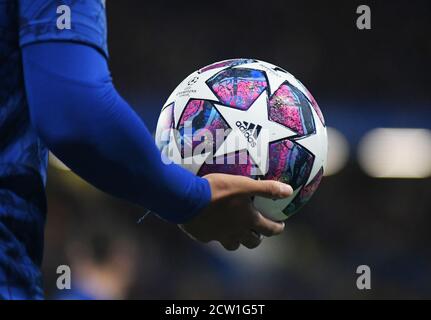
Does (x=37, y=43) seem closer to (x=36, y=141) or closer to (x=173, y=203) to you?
(x=36, y=141)

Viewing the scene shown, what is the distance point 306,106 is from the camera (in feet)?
8.89

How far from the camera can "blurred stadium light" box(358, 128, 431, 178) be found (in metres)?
9.75

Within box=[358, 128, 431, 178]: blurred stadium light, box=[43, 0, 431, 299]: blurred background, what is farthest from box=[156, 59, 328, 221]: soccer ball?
box=[358, 128, 431, 178]: blurred stadium light

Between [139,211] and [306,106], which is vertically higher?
[139,211]

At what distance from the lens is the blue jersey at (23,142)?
5.43 feet

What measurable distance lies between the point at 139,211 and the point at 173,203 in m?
7.40

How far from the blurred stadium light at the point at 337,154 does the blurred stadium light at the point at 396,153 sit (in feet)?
0.60

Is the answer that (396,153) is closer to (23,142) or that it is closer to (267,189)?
(267,189)

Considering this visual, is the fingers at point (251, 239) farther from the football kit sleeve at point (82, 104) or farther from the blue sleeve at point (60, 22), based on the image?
the blue sleeve at point (60, 22)
